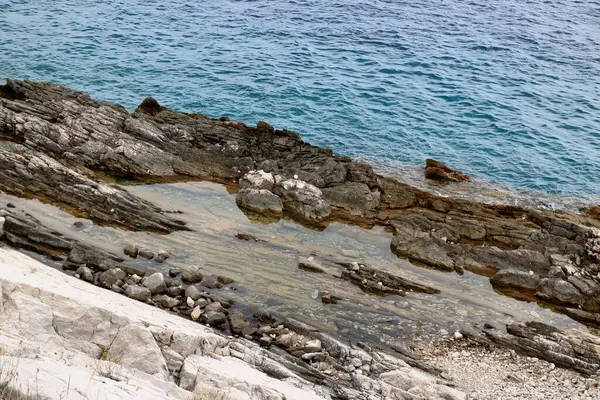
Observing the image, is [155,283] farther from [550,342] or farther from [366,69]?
[366,69]

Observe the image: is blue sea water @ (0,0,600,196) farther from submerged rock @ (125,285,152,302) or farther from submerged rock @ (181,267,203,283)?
submerged rock @ (125,285,152,302)

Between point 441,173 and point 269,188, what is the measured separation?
31.0 ft

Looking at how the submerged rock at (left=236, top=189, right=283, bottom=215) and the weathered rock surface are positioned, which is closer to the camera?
the weathered rock surface

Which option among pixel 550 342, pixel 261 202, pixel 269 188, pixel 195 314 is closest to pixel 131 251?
pixel 195 314

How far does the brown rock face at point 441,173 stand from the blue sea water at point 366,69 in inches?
53.4

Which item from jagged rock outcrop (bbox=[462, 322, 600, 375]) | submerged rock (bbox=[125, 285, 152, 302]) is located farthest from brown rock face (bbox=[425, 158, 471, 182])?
submerged rock (bbox=[125, 285, 152, 302])

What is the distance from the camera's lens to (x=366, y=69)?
3984 cm

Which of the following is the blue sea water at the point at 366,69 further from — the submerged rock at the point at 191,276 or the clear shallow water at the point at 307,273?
the submerged rock at the point at 191,276

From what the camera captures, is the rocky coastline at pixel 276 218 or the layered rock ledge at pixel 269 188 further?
the layered rock ledge at pixel 269 188

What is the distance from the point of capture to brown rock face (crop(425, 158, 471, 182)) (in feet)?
90.4

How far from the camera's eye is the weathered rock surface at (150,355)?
963 cm

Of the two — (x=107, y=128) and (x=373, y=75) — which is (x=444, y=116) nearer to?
(x=373, y=75)

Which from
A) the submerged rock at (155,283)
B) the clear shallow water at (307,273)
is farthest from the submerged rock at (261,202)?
the submerged rock at (155,283)

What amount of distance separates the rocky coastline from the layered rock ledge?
62mm
